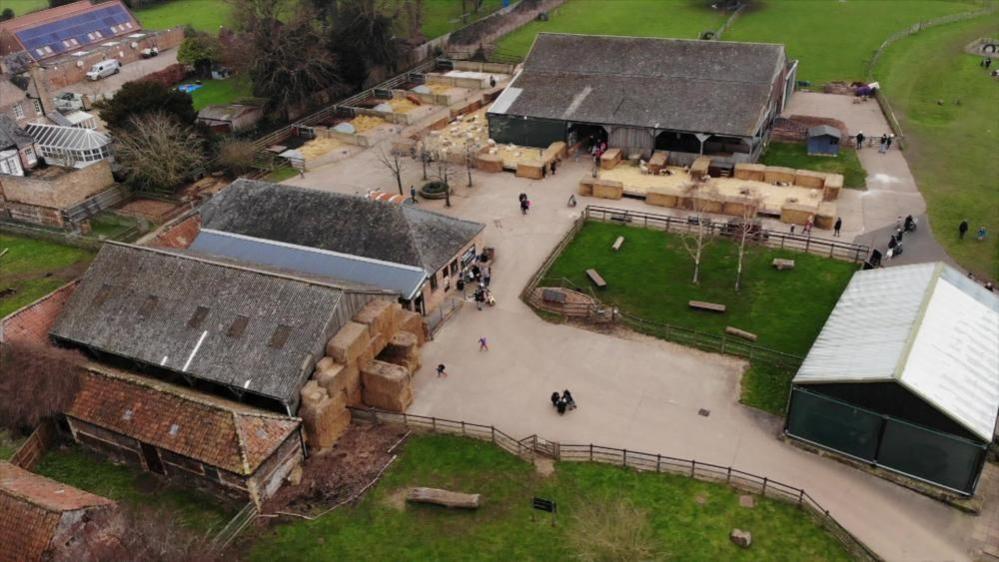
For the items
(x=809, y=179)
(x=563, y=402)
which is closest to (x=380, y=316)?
(x=563, y=402)

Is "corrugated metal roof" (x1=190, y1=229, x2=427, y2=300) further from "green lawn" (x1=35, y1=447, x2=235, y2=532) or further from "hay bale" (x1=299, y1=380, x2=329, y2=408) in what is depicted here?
"green lawn" (x1=35, y1=447, x2=235, y2=532)

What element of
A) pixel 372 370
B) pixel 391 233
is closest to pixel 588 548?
pixel 372 370

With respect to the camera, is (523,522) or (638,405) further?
(638,405)

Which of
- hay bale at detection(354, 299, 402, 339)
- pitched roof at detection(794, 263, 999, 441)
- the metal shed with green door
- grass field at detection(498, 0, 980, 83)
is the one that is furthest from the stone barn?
grass field at detection(498, 0, 980, 83)

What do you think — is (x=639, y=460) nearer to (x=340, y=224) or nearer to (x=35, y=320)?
(x=340, y=224)

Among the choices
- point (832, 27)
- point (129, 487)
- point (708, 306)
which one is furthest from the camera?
point (832, 27)

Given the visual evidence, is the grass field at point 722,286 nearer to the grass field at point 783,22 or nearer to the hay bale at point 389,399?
the hay bale at point 389,399

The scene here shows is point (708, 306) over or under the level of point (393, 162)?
under

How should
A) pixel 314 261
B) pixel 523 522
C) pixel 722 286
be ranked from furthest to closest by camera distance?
1. pixel 722 286
2. pixel 314 261
3. pixel 523 522
